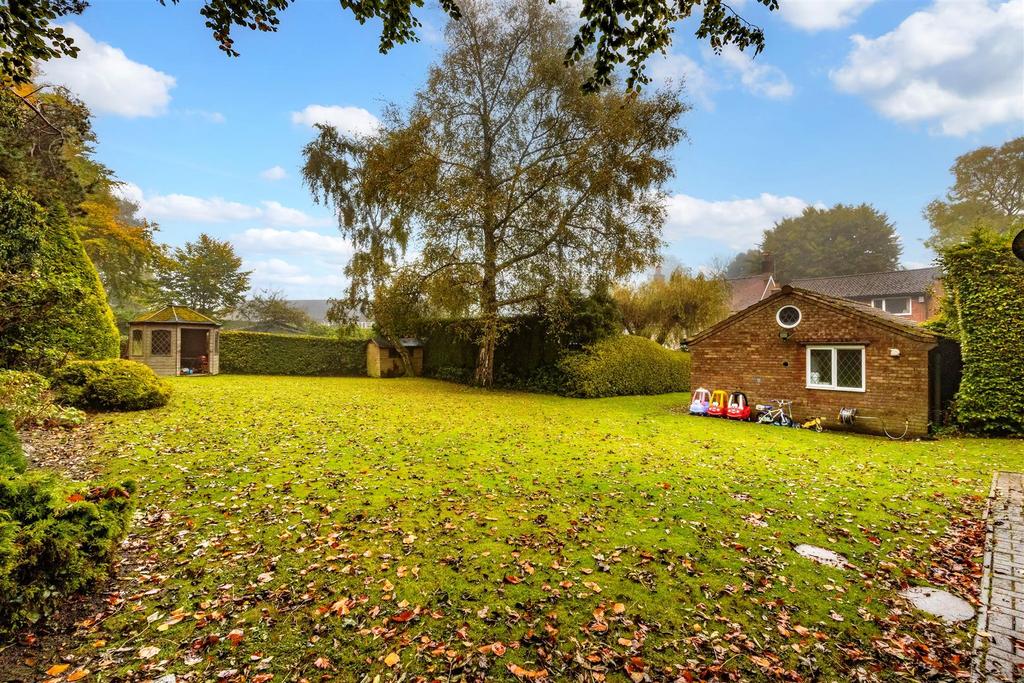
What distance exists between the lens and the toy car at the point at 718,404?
13.4 metres

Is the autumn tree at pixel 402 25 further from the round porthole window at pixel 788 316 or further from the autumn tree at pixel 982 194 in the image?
the autumn tree at pixel 982 194

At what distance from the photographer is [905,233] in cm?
5106

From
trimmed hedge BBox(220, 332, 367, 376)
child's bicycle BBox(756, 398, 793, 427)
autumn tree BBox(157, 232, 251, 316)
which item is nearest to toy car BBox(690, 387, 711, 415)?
child's bicycle BBox(756, 398, 793, 427)

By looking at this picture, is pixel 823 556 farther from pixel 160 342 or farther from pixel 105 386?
pixel 160 342

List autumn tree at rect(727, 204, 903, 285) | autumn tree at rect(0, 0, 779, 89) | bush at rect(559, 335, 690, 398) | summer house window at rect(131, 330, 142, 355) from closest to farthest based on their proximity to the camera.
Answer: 1. autumn tree at rect(0, 0, 779, 89)
2. bush at rect(559, 335, 690, 398)
3. summer house window at rect(131, 330, 142, 355)
4. autumn tree at rect(727, 204, 903, 285)

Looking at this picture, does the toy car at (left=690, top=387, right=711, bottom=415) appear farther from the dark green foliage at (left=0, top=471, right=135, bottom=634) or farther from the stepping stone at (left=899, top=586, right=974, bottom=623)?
the dark green foliage at (left=0, top=471, right=135, bottom=634)

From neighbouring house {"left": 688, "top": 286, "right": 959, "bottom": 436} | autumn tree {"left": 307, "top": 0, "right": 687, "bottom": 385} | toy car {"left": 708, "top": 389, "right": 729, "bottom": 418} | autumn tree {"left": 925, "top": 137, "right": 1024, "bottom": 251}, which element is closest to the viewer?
neighbouring house {"left": 688, "top": 286, "right": 959, "bottom": 436}

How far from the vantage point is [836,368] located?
11992 millimetres

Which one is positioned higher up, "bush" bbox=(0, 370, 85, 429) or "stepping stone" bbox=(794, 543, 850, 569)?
"bush" bbox=(0, 370, 85, 429)

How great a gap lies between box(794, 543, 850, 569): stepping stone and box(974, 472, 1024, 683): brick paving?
920mm

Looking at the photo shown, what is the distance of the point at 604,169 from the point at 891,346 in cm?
1017

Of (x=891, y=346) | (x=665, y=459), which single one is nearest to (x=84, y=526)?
(x=665, y=459)

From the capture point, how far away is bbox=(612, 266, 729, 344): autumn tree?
2486 cm

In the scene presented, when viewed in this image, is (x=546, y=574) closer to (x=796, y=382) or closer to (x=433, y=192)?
(x=796, y=382)
